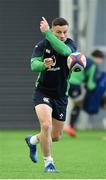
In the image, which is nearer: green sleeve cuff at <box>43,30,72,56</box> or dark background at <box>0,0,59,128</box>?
green sleeve cuff at <box>43,30,72,56</box>

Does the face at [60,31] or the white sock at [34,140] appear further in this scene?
the white sock at [34,140]

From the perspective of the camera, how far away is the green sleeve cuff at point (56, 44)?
37.5 ft

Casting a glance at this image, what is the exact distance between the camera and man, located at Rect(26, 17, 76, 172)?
37.4 ft

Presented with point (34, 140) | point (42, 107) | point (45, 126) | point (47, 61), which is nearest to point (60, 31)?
point (47, 61)

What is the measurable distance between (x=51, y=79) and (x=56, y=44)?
57 cm

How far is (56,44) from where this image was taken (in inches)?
450

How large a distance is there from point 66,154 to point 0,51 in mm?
8681

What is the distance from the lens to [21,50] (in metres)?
23.6

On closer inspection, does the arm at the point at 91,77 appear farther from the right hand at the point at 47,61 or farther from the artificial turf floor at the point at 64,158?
the right hand at the point at 47,61

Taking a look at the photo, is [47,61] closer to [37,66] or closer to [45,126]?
[37,66]

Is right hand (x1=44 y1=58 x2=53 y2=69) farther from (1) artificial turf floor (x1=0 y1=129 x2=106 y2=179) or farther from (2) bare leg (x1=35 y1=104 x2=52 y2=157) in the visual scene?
(1) artificial turf floor (x1=0 y1=129 x2=106 y2=179)

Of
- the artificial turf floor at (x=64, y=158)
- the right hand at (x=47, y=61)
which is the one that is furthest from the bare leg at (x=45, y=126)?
the right hand at (x=47, y=61)

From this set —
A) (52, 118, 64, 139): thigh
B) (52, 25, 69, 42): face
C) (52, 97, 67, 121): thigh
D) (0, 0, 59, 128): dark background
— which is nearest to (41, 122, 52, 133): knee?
(52, 97, 67, 121): thigh

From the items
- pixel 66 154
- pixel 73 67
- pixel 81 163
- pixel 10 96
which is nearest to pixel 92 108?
pixel 10 96
